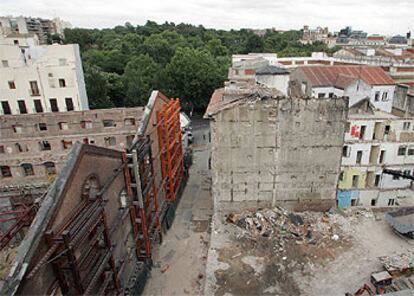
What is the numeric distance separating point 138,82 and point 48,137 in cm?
2305

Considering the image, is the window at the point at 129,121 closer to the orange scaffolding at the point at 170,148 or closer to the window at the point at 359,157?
the orange scaffolding at the point at 170,148

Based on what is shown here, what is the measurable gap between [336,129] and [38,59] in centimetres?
3084

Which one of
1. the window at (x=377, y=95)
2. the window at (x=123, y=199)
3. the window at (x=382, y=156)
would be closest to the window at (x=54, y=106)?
the window at (x=123, y=199)

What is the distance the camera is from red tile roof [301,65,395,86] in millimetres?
34000

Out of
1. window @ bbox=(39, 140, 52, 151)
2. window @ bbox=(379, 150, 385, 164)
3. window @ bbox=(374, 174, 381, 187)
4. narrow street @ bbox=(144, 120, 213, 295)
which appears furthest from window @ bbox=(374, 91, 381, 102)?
window @ bbox=(39, 140, 52, 151)

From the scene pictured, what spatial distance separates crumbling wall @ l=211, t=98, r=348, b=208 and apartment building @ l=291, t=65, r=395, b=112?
13.4 m

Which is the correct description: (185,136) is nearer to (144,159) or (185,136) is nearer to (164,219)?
(164,219)

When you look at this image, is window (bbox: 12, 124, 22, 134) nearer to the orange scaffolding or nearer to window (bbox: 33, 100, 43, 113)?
window (bbox: 33, 100, 43, 113)

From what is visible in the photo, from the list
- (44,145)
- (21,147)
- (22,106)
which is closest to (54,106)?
(22,106)

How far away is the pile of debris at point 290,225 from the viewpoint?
63.8 feet

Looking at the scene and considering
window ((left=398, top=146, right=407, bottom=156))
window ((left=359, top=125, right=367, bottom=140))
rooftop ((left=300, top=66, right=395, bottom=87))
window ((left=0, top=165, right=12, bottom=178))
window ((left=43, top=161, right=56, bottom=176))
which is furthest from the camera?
rooftop ((left=300, top=66, right=395, bottom=87))

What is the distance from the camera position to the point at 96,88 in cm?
4347

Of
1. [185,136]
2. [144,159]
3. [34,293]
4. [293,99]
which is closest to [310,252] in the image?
[293,99]

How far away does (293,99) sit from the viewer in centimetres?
1947
